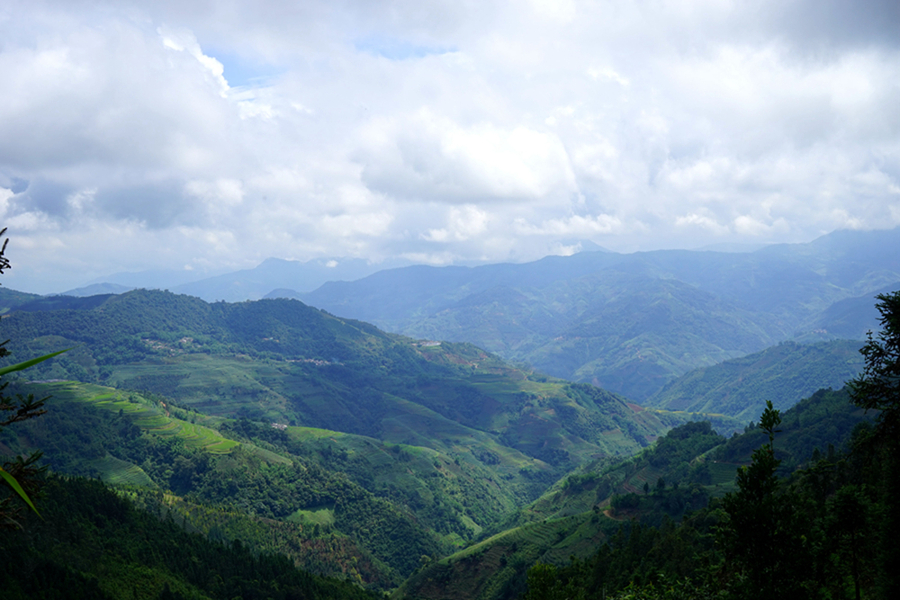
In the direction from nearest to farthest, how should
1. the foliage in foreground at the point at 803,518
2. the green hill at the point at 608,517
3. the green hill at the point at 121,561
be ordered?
the foliage in foreground at the point at 803,518 → the green hill at the point at 121,561 → the green hill at the point at 608,517

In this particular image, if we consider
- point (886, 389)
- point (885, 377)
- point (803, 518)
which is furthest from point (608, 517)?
point (886, 389)

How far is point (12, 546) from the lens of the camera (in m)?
72.8

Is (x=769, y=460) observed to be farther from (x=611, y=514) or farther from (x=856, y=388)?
(x=611, y=514)

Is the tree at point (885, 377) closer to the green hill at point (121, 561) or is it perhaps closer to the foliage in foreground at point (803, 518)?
the foliage in foreground at point (803, 518)

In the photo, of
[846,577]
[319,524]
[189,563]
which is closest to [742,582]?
Answer: [846,577]

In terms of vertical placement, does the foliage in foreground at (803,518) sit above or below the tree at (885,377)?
below

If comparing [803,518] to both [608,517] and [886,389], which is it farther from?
[608,517]

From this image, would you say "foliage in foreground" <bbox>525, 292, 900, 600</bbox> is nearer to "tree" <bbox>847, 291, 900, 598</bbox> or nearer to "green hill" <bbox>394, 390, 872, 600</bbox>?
"tree" <bbox>847, 291, 900, 598</bbox>

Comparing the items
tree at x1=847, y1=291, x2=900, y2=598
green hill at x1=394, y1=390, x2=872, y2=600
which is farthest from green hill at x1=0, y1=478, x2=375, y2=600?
tree at x1=847, y1=291, x2=900, y2=598

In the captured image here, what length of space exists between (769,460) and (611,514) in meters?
132

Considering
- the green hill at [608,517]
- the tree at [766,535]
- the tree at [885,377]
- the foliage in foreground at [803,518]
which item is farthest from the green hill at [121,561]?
the tree at [885,377]

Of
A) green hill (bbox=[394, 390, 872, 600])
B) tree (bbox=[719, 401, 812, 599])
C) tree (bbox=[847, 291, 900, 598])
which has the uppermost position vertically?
tree (bbox=[847, 291, 900, 598])

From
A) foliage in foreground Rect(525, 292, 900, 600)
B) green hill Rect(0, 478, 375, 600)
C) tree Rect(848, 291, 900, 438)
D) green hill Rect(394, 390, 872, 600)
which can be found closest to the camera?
tree Rect(848, 291, 900, 438)

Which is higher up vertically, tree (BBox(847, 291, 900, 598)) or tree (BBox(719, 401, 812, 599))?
tree (BBox(847, 291, 900, 598))
